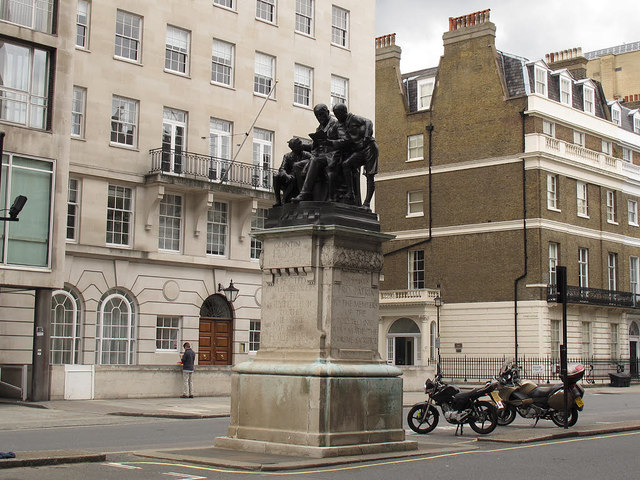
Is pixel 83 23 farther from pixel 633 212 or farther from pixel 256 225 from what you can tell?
pixel 633 212

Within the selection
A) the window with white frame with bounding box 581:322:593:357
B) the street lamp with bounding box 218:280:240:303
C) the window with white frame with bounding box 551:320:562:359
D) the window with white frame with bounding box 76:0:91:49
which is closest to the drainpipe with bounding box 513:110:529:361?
the window with white frame with bounding box 551:320:562:359

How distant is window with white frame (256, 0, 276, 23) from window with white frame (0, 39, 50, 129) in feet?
41.9

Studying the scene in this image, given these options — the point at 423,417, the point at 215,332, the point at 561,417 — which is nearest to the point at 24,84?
the point at 215,332

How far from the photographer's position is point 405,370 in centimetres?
3825

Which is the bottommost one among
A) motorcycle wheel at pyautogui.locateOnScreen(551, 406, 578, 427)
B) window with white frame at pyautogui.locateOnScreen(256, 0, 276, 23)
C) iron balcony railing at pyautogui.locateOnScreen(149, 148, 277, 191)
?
motorcycle wheel at pyautogui.locateOnScreen(551, 406, 578, 427)

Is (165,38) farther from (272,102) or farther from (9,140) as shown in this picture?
(9,140)

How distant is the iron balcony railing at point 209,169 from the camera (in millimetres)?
34750

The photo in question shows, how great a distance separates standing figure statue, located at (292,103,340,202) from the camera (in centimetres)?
1442

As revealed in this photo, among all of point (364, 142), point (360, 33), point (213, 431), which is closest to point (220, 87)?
point (360, 33)

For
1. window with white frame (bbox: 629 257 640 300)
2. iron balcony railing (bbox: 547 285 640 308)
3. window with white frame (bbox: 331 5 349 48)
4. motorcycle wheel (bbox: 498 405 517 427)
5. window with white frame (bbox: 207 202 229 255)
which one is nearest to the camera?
motorcycle wheel (bbox: 498 405 517 427)

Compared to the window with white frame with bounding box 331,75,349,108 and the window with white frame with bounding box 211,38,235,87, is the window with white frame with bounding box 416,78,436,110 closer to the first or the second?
the window with white frame with bounding box 331,75,349,108

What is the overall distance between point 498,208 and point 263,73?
20.4 meters

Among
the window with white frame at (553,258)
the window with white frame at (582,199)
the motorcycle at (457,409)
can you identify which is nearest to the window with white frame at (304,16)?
the window with white frame at (553,258)

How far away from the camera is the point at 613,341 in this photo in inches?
2283
